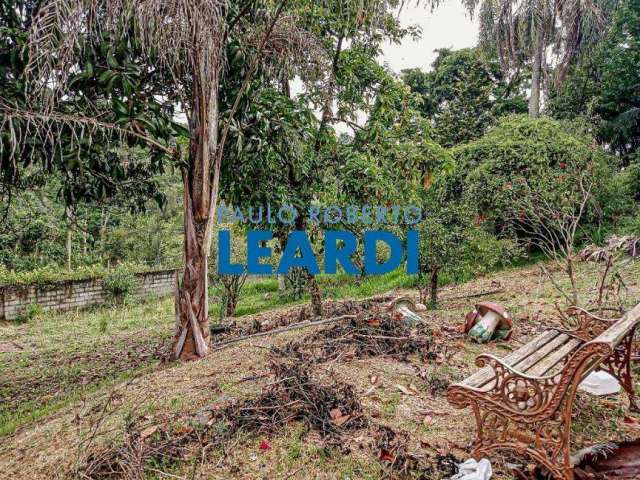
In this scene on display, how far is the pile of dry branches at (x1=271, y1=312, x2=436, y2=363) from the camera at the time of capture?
3965mm

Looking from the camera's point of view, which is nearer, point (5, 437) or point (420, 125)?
point (5, 437)

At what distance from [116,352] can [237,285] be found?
115 inches

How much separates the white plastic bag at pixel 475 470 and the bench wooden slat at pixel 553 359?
26.2 inches

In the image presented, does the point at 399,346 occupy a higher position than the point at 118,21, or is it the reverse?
the point at 118,21

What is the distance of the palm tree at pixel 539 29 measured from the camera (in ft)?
37.3

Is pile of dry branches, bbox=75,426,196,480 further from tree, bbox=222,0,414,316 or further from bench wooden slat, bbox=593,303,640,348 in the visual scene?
tree, bbox=222,0,414,316

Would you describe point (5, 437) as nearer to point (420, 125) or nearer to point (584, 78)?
point (420, 125)

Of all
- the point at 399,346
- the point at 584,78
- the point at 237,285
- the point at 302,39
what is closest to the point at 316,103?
the point at 302,39

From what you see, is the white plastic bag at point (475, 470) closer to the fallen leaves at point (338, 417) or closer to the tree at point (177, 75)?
the fallen leaves at point (338, 417)

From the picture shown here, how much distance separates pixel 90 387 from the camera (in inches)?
183

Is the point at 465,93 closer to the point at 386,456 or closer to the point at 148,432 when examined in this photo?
the point at 386,456

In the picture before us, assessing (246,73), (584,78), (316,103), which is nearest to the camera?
(246,73)

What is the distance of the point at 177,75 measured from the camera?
417 cm

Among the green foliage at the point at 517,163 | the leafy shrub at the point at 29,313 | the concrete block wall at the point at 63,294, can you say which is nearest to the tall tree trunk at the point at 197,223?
the green foliage at the point at 517,163
